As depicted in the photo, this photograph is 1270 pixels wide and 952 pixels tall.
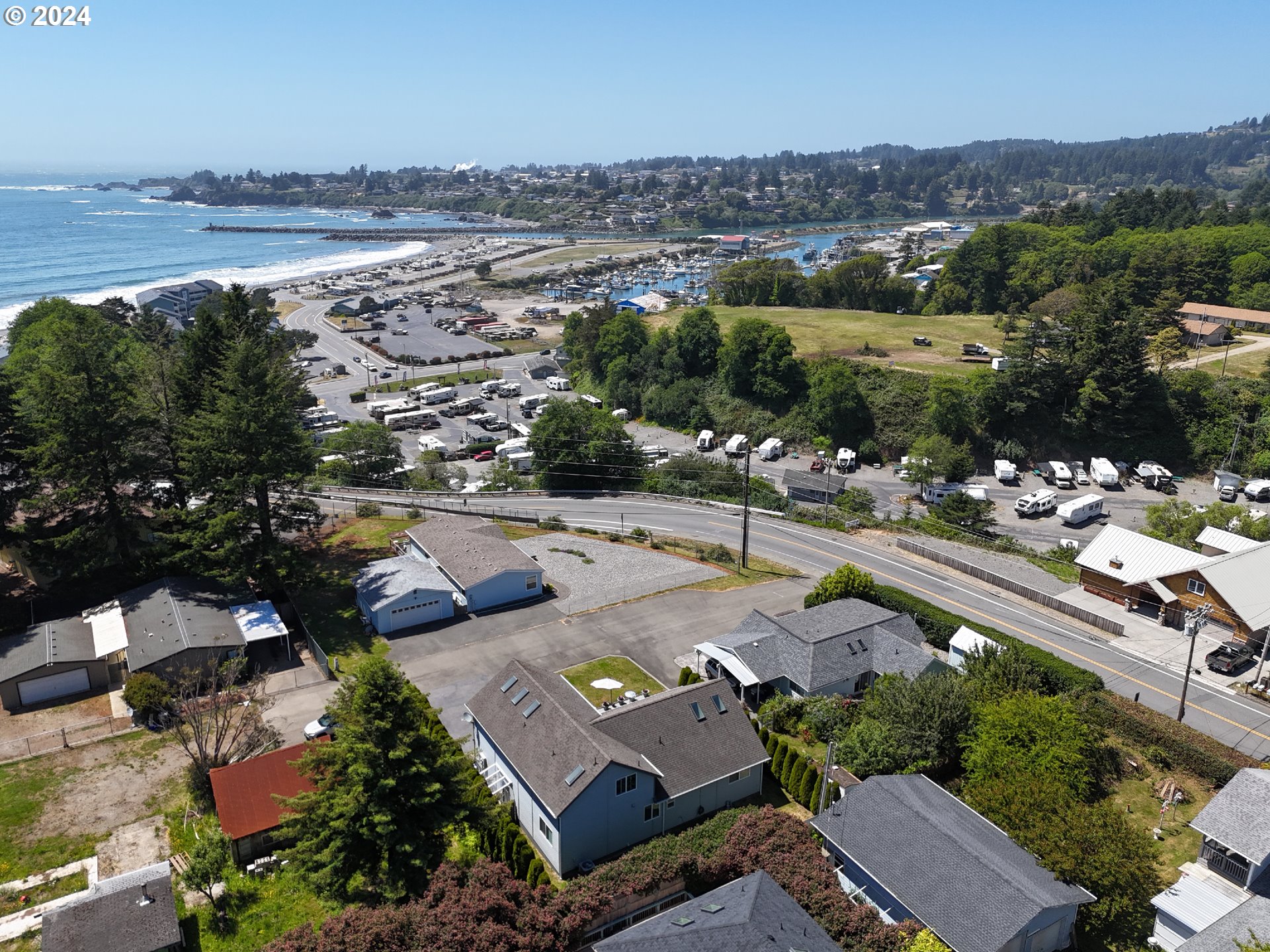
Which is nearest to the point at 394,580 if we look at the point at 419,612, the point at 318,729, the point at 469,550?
the point at 419,612

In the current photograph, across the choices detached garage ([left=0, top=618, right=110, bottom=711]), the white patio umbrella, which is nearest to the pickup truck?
the white patio umbrella

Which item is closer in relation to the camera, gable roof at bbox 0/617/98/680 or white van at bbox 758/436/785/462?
gable roof at bbox 0/617/98/680

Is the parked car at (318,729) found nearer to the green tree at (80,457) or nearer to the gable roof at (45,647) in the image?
the gable roof at (45,647)

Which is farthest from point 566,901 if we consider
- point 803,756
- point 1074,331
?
point 1074,331

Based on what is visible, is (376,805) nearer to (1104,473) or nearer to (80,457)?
(80,457)

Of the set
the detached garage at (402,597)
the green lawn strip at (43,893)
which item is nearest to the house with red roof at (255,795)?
the green lawn strip at (43,893)

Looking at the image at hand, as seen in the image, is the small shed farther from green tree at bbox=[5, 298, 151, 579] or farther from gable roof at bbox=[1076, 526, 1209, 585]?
green tree at bbox=[5, 298, 151, 579]
